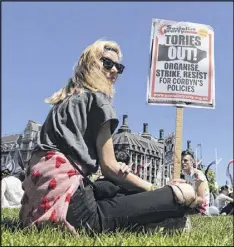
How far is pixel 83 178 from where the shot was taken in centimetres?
223

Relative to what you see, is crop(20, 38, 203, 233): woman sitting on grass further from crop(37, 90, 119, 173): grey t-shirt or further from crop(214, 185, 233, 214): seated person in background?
crop(214, 185, 233, 214): seated person in background

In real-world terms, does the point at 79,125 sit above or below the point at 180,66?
below

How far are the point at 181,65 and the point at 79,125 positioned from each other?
3.29 m

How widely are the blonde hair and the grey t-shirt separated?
6 centimetres

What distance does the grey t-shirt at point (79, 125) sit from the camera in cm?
219

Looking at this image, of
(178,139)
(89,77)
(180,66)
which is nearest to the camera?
(89,77)

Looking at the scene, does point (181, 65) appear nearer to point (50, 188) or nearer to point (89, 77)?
point (89, 77)

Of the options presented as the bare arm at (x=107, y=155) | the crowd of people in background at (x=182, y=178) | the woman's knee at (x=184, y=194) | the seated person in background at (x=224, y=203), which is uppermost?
the bare arm at (x=107, y=155)

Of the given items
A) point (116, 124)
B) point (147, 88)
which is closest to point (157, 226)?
point (116, 124)

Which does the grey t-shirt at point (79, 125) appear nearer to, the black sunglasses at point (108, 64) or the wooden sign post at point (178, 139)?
the black sunglasses at point (108, 64)

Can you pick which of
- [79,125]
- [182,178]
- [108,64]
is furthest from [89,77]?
[182,178]

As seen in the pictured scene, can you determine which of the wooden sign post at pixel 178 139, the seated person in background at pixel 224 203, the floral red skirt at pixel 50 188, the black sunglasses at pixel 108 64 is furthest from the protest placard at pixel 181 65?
the seated person in background at pixel 224 203

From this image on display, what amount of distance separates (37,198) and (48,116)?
47 centimetres

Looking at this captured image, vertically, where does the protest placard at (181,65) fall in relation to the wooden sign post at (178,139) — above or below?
above
